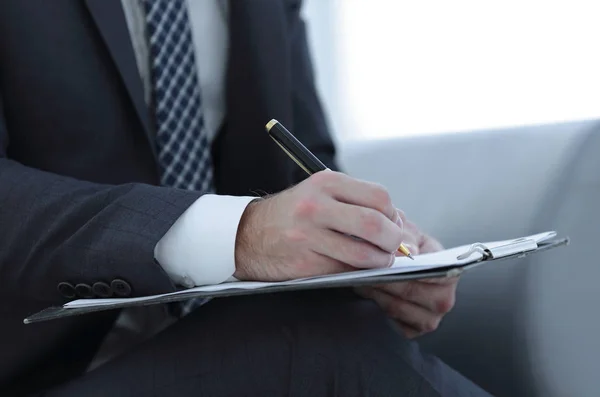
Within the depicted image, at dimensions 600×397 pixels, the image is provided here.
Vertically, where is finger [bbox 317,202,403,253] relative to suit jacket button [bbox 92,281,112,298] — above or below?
above

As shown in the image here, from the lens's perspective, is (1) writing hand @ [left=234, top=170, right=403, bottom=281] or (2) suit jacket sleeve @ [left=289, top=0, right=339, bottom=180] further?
(2) suit jacket sleeve @ [left=289, top=0, right=339, bottom=180]

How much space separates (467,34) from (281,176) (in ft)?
3.03

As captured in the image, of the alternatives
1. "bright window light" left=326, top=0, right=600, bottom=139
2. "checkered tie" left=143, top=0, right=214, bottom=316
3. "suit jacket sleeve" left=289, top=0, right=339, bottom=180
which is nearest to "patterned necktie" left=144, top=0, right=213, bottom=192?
"checkered tie" left=143, top=0, right=214, bottom=316

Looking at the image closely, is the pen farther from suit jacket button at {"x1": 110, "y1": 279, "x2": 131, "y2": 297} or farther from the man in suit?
suit jacket button at {"x1": 110, "y1": 279, "x2": 131, "y2": 297}

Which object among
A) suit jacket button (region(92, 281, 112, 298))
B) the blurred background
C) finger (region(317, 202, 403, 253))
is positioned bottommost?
the blurred background

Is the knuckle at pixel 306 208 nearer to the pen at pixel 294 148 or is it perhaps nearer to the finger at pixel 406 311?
the pen at pixel 294 148

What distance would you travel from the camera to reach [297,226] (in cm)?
48

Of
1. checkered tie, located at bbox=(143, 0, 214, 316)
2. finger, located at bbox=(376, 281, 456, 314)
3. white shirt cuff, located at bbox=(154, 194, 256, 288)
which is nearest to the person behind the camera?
white shirt cuff, located at bbox=(154, 194, 256, 288)

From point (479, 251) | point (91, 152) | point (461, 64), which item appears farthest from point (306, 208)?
point (461, 64)

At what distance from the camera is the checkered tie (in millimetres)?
767

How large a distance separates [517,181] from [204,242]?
0.48 m

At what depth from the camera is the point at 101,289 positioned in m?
0.50

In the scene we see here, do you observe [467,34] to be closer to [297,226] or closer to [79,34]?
[79,34]

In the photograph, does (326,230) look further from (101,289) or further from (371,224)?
(101,289)
